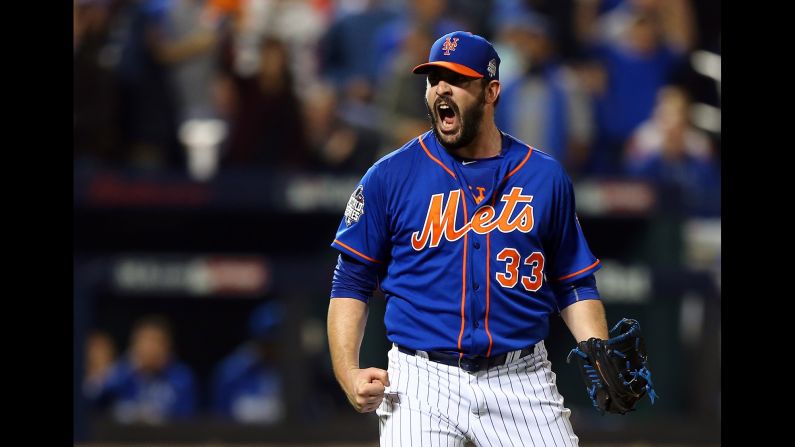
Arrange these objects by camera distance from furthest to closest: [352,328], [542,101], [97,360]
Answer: [542,101] < [97,360] < [352,328]

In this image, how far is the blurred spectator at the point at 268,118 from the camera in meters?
7.87

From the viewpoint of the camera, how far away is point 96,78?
794cm

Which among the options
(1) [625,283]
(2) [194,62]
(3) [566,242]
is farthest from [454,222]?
(2) [194,62]

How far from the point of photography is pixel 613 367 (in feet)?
11.4

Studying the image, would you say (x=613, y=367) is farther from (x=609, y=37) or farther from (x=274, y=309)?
(x=609, y=37)

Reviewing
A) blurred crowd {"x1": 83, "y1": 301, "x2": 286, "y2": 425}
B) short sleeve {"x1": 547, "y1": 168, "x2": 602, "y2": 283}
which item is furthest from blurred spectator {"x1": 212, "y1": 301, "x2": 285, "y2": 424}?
short sleeve {"x1": 547, "y1": 168, "x2": 602, "y2": 283}

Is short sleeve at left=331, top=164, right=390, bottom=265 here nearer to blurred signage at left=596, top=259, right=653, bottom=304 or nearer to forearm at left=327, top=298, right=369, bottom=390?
forearm at left=327, top=298, right=369, bottom=390

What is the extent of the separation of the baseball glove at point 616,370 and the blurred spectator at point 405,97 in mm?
4345

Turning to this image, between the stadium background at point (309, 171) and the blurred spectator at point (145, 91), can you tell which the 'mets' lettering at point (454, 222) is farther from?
the blurred spectator at point (145, 91)

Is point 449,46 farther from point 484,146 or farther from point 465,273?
point 465,273

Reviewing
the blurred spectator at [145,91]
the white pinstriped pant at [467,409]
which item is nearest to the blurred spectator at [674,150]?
the blurred spectator at [145,91]

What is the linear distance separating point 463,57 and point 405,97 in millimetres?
4351

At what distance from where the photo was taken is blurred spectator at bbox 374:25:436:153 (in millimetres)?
7844

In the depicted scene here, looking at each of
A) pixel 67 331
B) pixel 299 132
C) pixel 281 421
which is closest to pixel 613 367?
pixel 67 331
